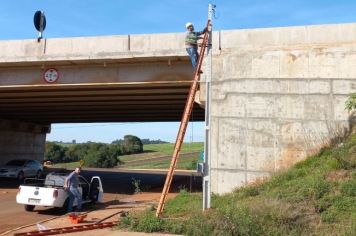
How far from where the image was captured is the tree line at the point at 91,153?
5978cm

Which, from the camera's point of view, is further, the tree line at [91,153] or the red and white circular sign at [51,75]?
the tree line at [91,153]

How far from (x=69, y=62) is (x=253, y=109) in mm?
8798

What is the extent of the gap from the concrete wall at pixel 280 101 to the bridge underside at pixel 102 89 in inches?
78.3

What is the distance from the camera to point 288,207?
10156 millimetres

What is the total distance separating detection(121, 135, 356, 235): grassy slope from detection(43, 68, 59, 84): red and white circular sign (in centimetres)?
885

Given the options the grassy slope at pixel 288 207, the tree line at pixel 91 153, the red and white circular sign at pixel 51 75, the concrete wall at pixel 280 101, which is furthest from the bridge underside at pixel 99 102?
the tree line at pixel 91 153

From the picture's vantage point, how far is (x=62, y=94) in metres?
23.1

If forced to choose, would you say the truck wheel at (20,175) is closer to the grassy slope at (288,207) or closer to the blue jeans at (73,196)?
the blue jeans at (73,196)

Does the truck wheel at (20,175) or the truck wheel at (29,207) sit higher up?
the truck wheel at (29,207)

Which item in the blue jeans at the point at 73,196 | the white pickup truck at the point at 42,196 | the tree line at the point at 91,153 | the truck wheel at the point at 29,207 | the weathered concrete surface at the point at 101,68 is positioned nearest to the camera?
the white pickup truck at the point at 42,196

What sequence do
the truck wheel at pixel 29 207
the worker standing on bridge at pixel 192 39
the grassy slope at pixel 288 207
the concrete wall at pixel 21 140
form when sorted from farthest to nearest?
the concrete wall at pixel 21 140 → the truck wheel at pixel 29 207 → the worker standing on bridge at pixel 192 39 → the grassy slope at pixel 288 207

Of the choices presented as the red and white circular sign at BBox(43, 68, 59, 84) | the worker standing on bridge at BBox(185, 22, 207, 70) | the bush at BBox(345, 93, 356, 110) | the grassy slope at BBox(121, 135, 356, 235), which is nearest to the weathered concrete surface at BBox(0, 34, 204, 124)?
the red and white circular sign at BBox(43, 68, 59, 84)

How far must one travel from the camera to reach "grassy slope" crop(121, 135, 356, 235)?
9.09 metres

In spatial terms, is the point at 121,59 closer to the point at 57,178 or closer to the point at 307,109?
the point at 57,178
